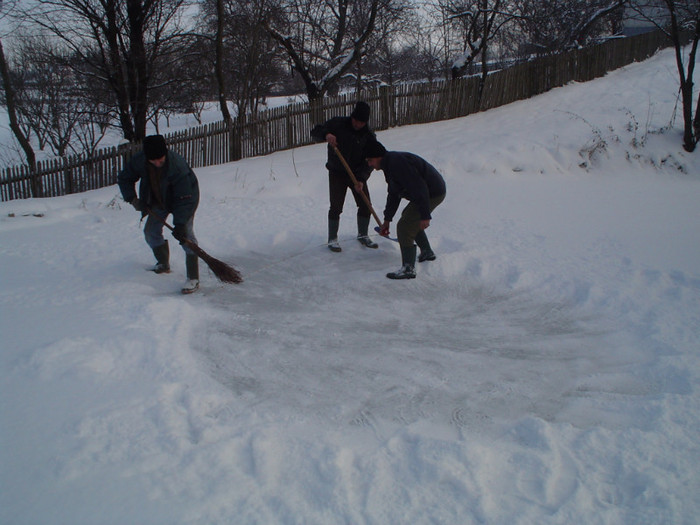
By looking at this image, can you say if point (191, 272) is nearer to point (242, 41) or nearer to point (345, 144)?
point (345, 144)

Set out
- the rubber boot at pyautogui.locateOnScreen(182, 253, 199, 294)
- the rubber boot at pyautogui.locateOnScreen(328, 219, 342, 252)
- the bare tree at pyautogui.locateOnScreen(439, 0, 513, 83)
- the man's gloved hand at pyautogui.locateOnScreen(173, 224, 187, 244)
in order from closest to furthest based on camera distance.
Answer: the man's gloved hand at pyautogui.locateOnScreen(173, 224, 187, 244), the rubber boot at pyautogui.locateOnScreen(182, 253, 199, 294), the rubber boot at pyautogui.locateOnScreen(328, 219, 342, 252), the bare tree at pyautogui.locateOnScreen(439, 0, 513, 83)

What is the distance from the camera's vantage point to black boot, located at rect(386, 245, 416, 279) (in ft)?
18.7

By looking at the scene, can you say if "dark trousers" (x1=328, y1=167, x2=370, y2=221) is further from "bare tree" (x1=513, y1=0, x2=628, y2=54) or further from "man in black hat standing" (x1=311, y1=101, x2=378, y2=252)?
"bare tree" (x1=513, y1=0, x2=628, y2=54)

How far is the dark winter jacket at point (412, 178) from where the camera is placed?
5289 millimetres

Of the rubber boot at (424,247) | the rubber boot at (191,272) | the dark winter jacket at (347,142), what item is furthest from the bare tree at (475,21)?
the rubber boot at (191,272)

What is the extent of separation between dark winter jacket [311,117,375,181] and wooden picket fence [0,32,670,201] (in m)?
6.54

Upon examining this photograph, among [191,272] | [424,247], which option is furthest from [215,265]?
[424,247]

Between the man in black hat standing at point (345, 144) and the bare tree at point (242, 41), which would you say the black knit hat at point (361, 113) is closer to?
the man in black hat standing at point (345, 144)

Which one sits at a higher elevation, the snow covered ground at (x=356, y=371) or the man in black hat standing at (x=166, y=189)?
the man in black hat standing at (x=166, y=189)

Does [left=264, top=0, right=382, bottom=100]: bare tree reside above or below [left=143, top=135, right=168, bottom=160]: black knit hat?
above

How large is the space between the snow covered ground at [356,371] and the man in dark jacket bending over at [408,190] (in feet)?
1.23

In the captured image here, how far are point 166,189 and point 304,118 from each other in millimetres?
8698

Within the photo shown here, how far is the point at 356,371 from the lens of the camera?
383 cm

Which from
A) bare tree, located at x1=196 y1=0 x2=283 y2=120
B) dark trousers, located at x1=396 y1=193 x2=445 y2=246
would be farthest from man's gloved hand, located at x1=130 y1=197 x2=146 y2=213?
bare tree, located at x1=196 y1=0 x2=283 y2=120
